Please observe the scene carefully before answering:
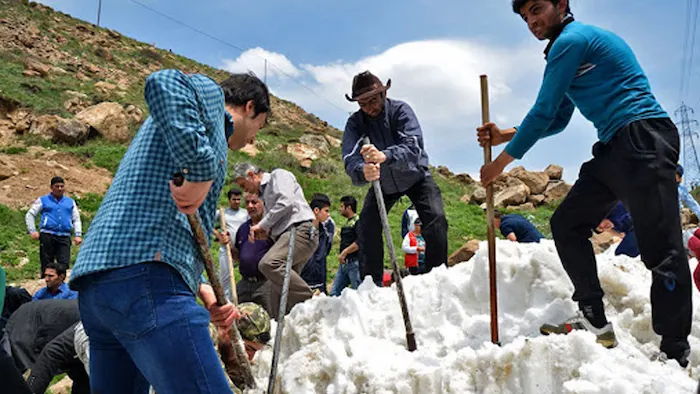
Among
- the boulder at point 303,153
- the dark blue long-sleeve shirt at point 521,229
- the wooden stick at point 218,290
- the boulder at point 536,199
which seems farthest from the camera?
the boulder at point 303,153

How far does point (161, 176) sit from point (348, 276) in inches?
218

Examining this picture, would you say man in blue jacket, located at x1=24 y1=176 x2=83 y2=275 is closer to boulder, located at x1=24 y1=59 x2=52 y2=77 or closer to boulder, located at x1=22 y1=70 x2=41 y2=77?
boulder, located at x1=22 y1=70 x2=41 y2=77

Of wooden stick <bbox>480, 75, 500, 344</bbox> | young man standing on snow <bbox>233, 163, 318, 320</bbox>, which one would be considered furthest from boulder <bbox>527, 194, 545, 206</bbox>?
wooden stick <bbox>480, 75, 500, 344</bbox>

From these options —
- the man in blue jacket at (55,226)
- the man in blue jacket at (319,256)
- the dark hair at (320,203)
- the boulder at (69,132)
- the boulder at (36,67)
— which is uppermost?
the boulder at (36,67)

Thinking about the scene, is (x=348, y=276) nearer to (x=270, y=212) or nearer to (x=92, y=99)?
(x=270, y=212)

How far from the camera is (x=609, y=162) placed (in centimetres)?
263

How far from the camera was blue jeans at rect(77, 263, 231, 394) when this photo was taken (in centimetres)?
164

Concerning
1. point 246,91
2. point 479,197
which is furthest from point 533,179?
point 246,91

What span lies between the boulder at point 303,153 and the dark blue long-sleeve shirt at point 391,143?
1901 centimetres

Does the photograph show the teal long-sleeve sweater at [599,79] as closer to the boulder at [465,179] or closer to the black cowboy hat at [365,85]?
the black cowboy hat at [365,85]

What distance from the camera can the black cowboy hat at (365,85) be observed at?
396 centimetres

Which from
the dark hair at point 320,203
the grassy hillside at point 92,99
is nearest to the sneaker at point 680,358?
the dark hair at point 320,203

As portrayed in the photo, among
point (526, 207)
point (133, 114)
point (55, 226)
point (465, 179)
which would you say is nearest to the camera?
point (55, 226)

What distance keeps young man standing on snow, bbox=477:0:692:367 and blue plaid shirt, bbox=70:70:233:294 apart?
1.78 m
